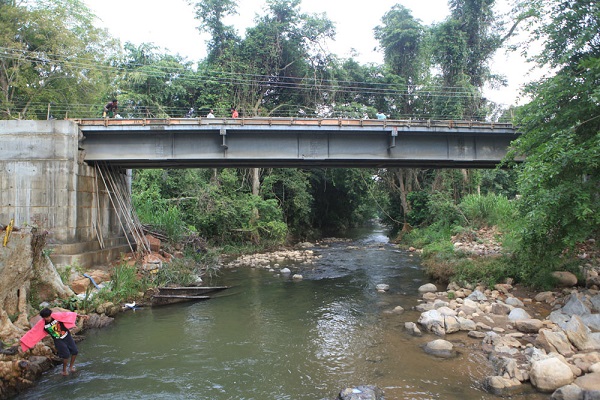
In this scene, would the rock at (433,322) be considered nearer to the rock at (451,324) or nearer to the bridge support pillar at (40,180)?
the rock at (451,324)

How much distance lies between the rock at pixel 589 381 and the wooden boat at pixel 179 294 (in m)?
11.2

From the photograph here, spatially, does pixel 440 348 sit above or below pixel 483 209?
below

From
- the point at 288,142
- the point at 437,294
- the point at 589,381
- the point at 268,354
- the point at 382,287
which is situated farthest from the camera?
the point at 288,142

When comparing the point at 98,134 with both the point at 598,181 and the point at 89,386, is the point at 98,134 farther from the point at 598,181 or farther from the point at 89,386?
the point at 598,181

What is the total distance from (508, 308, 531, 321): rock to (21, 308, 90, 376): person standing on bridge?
34.7 feet

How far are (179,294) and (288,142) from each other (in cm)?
817

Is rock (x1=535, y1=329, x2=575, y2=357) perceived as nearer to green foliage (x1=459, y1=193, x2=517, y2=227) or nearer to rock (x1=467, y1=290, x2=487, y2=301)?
rock (x1=467, y1=290, x2=487, y2=301)

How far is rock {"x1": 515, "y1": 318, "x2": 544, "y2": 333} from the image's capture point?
9.60m

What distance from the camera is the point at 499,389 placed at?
709 centimetres

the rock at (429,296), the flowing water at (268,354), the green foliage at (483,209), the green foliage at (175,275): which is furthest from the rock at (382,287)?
the green foliage at (483,209)

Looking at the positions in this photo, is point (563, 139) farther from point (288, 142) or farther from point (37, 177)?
point (37, 177)

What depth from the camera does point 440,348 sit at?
9.12m

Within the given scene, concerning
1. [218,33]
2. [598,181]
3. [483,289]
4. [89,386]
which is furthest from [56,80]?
[598,181]

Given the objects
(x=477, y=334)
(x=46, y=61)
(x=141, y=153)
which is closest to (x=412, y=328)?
(x=477, y=334)
